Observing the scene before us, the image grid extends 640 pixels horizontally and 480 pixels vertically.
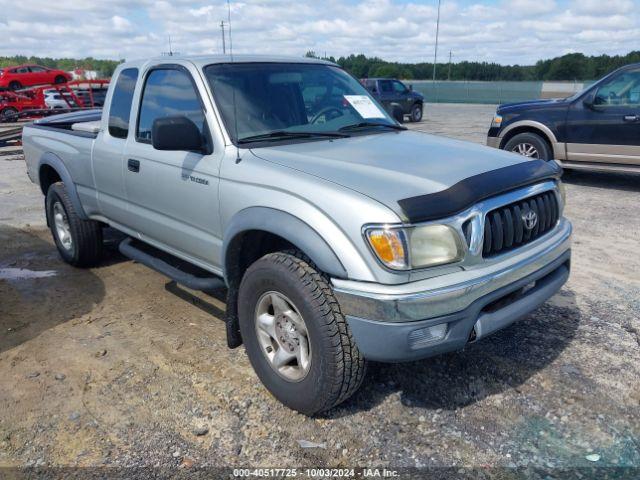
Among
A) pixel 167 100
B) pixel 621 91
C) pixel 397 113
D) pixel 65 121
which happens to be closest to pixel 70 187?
pixel 65 121

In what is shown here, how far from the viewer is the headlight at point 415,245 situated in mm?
2439

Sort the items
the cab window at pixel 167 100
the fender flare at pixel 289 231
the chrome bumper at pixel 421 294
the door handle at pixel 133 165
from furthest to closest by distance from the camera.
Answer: the door handle at pixel 133 165
the cab window at pixel 167 100
the fender flare at pixel 289 231
the chrome bumper at pixel 421 294

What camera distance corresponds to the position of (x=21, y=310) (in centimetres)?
443

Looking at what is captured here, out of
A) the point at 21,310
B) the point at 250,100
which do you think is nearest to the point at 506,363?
the point at 250,100

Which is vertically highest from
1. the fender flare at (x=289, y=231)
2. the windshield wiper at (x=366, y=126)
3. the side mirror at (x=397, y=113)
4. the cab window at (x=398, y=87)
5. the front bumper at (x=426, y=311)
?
the cab window at (x=398, y=87)

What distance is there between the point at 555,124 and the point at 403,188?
7.03m

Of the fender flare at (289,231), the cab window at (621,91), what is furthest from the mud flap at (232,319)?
the cab window at (621,91)

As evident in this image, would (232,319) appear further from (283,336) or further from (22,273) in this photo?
(22,273)

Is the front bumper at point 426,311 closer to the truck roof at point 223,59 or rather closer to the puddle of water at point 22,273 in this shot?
the truck roof at point 223,59

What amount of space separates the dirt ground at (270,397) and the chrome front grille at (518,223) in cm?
91

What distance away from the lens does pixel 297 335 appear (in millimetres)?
2879

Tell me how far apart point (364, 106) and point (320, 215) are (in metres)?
1.79

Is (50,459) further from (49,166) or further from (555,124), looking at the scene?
(555,124)

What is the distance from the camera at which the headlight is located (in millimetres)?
2439
